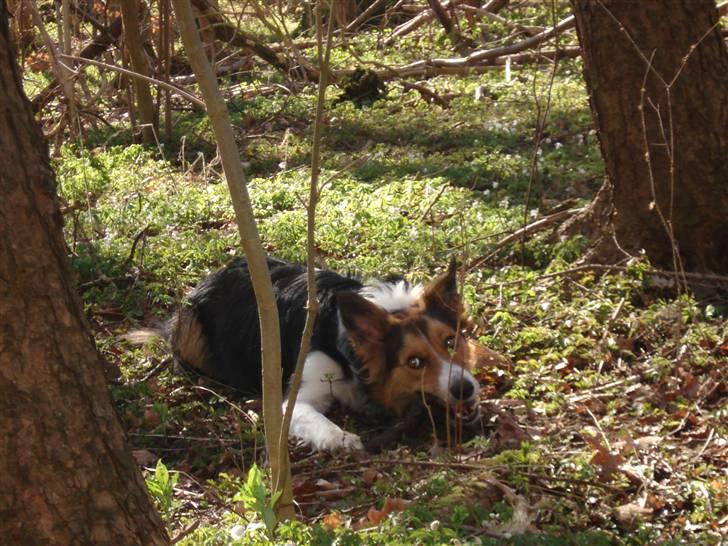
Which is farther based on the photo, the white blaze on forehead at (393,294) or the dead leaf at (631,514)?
the white blaze on forehead at (393,294)

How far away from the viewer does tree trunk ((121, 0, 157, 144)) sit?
39.0ft

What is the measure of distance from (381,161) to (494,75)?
3.25m

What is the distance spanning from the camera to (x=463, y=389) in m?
5.80

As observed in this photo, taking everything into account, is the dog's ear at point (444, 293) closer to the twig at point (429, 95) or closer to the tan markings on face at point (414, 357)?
the tan markings on face at point (414, 357)

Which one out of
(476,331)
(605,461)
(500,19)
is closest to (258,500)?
(605,461)

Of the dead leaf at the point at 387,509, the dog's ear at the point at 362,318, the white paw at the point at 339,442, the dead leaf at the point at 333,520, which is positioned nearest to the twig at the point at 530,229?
the dog's ear at the point at 362,318

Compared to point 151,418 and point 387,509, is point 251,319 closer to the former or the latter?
point 151,418

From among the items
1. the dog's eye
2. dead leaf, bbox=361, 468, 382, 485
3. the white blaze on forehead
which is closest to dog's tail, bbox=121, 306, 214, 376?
the white blaze on forehead

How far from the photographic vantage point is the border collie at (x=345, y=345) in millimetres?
6145

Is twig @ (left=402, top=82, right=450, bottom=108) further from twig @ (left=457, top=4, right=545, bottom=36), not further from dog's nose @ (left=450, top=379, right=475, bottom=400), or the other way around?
dog's nose @ (left=450, top=379, right=475, bottom=400)

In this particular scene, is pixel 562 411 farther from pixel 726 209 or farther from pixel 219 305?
pixel 219 305

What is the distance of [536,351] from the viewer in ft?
22.0

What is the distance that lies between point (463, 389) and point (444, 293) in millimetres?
821

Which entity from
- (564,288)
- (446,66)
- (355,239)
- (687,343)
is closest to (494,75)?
(446,66)
